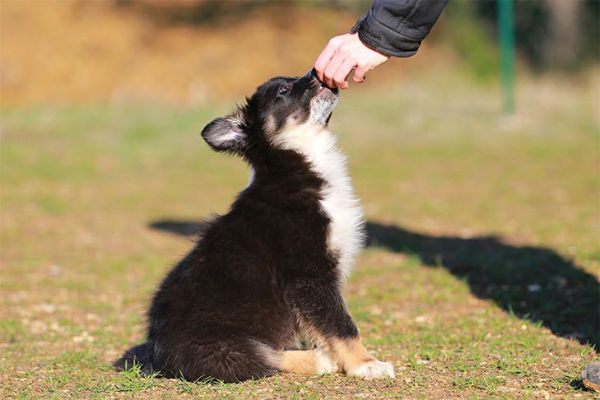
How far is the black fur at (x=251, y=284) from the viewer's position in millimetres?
4160

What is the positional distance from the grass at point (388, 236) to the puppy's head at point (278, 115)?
4.55 feet

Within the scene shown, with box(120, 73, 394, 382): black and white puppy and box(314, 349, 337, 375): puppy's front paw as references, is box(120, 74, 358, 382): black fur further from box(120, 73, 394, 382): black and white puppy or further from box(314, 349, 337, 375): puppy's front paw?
box(314, 349, 337, 375): puppy's front paw

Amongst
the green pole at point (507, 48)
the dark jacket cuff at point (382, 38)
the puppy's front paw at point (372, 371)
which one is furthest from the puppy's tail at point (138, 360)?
the green pole at point (507, 48)

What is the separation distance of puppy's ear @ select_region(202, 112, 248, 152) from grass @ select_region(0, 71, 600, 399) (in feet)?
4.43

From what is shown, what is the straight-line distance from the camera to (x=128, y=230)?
32.1 feet

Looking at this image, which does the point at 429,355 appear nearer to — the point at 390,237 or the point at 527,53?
the point at 390,237

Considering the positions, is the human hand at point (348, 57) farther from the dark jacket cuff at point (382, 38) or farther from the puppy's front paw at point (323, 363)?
the puppy's front paw at point (323, 363)

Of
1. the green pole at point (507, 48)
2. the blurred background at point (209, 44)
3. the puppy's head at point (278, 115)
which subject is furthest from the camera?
the blurred background at point (209, 44)

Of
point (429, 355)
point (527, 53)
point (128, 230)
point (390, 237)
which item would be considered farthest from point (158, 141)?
point (429, 355)

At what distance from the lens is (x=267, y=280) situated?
4305mm

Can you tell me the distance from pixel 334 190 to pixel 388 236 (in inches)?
174

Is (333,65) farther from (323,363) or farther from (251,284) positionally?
(323,363)

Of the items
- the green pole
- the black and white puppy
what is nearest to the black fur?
the black and white puppy

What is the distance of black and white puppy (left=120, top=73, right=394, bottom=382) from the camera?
164 inches
